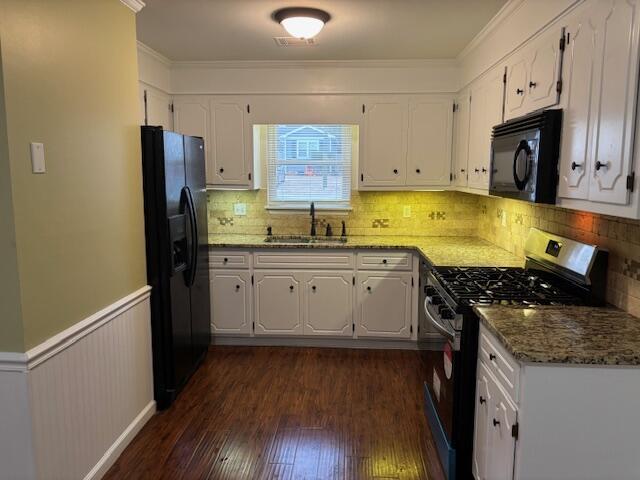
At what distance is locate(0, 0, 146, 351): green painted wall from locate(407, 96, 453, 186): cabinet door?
2330 mm

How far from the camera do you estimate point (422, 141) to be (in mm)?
4090

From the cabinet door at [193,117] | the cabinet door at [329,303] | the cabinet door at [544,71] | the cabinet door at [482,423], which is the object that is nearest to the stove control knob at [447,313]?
the cabinet door at [482,423]

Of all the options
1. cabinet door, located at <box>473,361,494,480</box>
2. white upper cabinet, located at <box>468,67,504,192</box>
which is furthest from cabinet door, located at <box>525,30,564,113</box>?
cabinet door, located at <box>473,361,494,480</box>

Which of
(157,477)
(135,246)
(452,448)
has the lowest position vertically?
(157,477)

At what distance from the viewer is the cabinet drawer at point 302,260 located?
A: 3926 mm

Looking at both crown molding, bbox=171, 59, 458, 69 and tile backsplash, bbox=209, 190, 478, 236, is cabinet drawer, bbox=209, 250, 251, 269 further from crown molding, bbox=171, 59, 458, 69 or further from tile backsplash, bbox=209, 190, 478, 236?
crown molding, bbox=171, 59, 458, 69

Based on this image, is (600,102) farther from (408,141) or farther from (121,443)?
(121,443)

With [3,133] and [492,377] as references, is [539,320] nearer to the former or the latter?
[492,377]

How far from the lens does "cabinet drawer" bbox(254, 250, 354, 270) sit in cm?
393

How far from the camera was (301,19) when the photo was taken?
2777 mm

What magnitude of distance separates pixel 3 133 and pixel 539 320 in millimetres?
2141

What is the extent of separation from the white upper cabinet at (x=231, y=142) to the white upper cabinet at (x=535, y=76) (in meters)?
2.22

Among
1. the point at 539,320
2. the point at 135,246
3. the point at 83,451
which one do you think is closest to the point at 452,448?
the point at 539,320

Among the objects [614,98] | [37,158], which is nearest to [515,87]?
[614,98]
